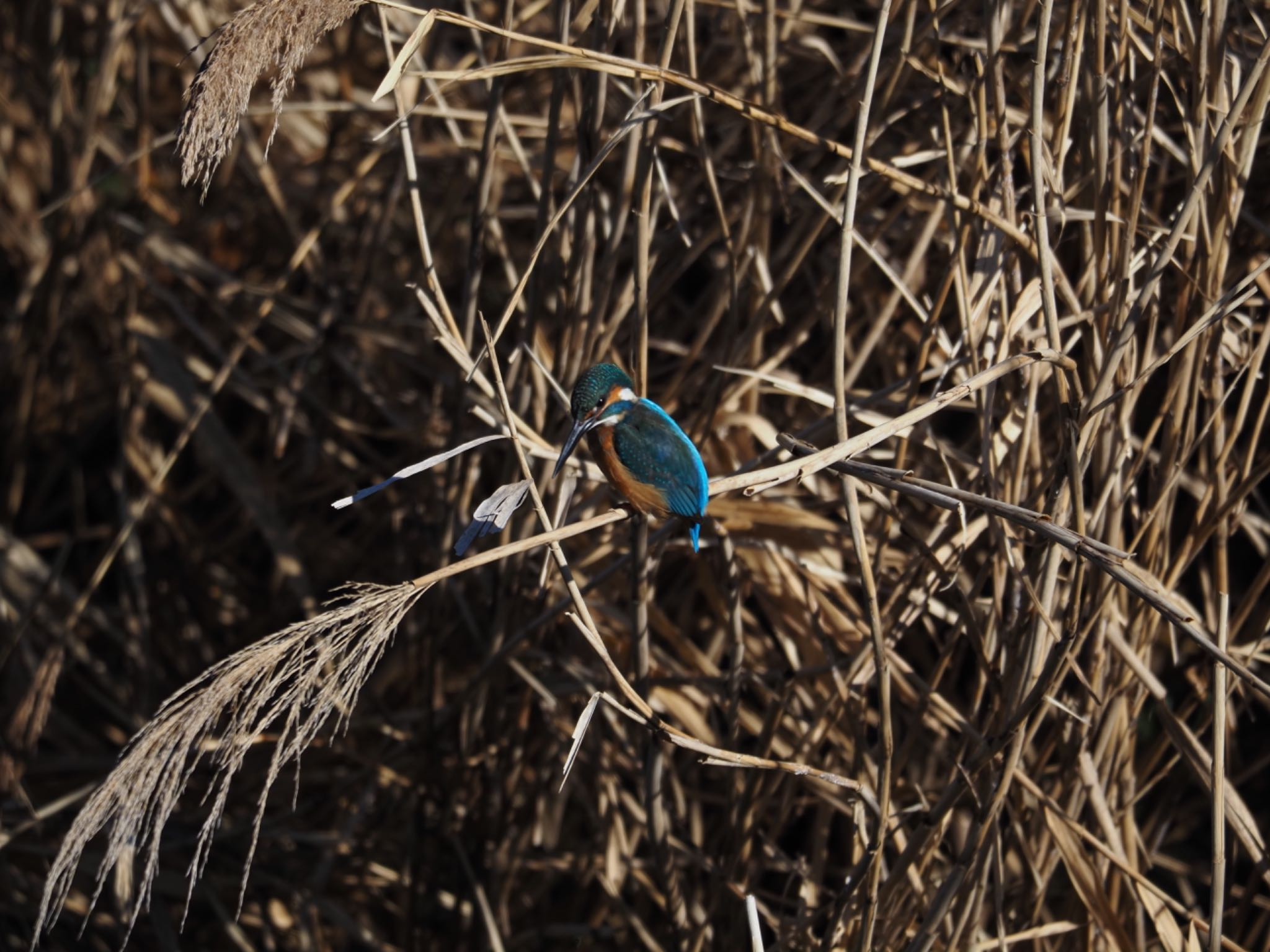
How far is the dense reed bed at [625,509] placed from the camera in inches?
50.9

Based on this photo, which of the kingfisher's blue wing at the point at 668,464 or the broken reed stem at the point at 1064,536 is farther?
the kingfisher's blue wing at the point at 668,464

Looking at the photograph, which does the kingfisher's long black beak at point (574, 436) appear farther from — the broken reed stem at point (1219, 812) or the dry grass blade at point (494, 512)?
the broken reed stem at point (1219, 812)

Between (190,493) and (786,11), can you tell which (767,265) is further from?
(190,493)

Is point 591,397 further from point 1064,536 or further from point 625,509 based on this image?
point 1064,536

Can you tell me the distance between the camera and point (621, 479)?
4.61ft

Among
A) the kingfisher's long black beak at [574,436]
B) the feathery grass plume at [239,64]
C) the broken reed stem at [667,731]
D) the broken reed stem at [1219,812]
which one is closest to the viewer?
the feathery grass plume at [239,64]

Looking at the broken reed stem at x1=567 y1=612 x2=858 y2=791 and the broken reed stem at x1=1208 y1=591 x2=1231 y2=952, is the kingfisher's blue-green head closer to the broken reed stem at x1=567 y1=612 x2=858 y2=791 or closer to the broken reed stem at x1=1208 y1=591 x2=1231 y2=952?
the broken reed stem at x1=567 y1=612 x2=858 y2=791

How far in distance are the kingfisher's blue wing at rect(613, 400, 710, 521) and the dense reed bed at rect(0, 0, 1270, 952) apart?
0.07 metres

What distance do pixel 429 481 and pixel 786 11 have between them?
0.98m

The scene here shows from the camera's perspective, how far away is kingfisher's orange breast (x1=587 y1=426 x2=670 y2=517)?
4.50 feet

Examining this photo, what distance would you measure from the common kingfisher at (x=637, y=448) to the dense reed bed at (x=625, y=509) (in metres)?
0.07

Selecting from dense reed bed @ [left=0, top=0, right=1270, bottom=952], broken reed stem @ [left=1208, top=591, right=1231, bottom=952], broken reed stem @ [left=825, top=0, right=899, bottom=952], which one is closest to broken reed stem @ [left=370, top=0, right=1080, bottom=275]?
dense reed bed @ [left=0, top=0, right=1270, bottom=952]

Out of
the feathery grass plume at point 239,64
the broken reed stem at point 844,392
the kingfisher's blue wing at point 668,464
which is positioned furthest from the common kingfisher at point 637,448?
the feathery grass plume at point 239,64

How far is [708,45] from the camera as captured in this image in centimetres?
203
